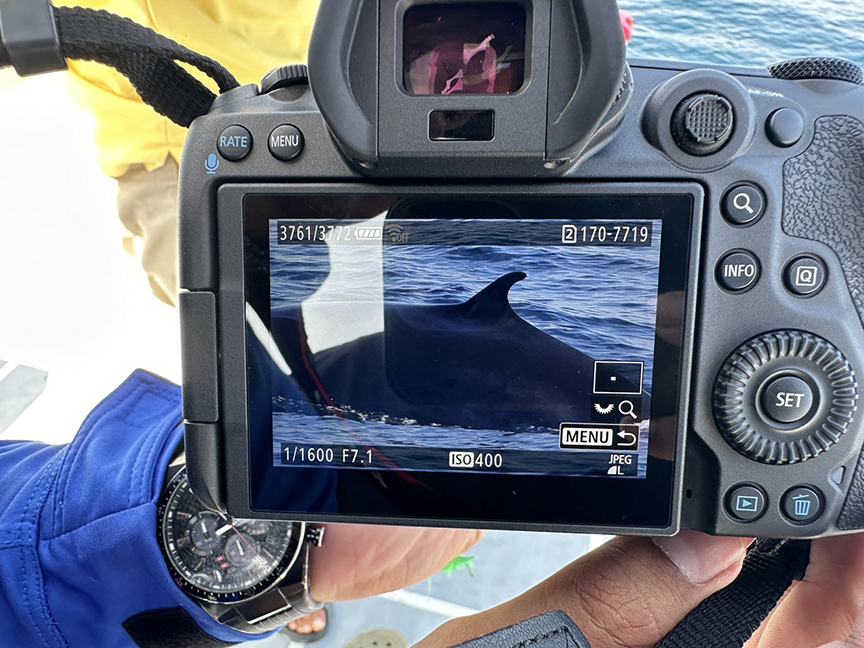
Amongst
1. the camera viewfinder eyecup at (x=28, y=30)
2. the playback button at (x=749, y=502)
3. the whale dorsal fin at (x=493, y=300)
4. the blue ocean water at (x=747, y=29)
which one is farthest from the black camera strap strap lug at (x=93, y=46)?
the blue ocean water at (x=747, y=29)

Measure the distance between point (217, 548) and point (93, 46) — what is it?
46 centimetres

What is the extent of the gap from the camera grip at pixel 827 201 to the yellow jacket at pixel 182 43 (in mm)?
781

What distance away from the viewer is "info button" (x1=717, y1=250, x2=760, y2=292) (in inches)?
18.6

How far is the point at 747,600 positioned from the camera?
511mm

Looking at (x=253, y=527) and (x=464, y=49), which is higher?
(x=464, y=49)

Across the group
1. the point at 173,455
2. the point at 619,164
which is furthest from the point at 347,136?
the point at 173,455

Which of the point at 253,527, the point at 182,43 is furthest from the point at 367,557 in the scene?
the point at 182,43

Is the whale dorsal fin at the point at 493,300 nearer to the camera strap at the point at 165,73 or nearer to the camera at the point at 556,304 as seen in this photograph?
the camera at the point at 556,304

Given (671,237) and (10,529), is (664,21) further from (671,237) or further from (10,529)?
(10,529)

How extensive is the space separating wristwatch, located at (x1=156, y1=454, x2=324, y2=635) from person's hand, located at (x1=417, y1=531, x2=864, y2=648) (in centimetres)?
26

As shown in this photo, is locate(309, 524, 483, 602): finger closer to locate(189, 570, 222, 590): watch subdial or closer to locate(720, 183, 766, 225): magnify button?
locate(189, 570, 222, 590): watch subdial

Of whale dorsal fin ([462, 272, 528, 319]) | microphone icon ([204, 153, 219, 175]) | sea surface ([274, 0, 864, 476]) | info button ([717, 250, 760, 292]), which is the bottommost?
whale dorsal fin ([462, 272, 528, 319])

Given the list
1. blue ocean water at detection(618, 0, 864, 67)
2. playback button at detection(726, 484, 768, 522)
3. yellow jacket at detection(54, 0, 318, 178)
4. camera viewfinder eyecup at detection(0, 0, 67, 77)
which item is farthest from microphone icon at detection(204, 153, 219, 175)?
blue ocean water at detection(618, 0, 864, 67)

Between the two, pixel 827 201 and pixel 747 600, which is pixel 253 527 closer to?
pixel 747 600
